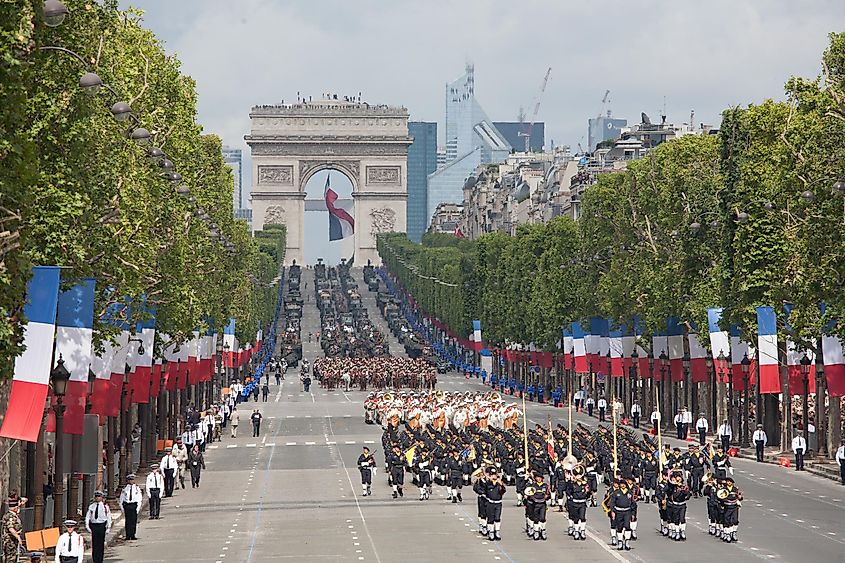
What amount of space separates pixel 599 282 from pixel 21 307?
77100 mm

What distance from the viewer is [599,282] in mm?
110438

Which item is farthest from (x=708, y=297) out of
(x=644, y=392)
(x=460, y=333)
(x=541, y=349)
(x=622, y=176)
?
(x=460, y=333)

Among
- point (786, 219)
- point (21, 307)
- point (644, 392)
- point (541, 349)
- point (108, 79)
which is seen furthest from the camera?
point (541, 349)

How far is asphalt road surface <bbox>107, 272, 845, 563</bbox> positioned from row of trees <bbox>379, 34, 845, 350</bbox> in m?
6.86

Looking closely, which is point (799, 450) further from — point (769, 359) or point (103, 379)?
point (103, 379)

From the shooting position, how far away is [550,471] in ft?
192

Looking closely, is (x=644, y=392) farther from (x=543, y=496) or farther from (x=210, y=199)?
(x=543, y=496)

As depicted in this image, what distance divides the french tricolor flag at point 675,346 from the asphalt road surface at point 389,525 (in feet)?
54.7

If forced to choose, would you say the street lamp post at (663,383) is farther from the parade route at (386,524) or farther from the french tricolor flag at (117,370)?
the french tricolor flag at (117,370)

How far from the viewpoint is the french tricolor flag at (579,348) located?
107m

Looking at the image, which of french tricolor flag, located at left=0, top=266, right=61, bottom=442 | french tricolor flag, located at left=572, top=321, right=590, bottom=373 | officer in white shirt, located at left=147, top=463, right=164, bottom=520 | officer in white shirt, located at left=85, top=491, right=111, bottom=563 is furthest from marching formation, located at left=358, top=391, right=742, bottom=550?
french tricolor flag, located at left=572, top=321, right=590, bottom=373

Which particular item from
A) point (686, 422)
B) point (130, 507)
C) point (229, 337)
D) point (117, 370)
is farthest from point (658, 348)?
point (130, 507)

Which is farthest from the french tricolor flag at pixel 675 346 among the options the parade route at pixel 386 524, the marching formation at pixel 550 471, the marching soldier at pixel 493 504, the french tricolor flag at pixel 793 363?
the marching soldier at pixel 493 504

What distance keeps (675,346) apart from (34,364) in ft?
198
